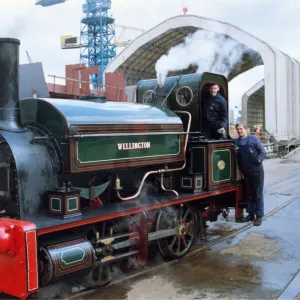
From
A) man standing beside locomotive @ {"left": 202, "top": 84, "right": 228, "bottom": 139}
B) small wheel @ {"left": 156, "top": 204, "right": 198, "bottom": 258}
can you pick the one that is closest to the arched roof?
man standing beside locomotive @ {"left": 202, "top": 84, "right": 228, "bottom": 139}

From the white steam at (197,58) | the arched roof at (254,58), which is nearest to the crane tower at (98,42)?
the arched roof at (254,58)

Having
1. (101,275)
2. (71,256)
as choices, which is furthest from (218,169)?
(71,256)

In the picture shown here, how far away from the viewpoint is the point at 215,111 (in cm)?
593

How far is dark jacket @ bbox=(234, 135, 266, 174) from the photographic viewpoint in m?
5.88

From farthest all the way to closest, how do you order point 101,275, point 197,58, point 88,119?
point 197,58
point 101,275
point 88,119

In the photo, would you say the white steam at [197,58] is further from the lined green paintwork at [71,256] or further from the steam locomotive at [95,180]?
the lined green paintwork at [71,256]

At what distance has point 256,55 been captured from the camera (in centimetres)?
2305

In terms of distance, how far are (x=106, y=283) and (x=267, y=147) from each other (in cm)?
1964

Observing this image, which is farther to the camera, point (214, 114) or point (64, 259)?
point (214, 114)

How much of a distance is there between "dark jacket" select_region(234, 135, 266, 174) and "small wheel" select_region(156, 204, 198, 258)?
1.06 m

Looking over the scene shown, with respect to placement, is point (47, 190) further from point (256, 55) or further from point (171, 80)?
point (256, 55)

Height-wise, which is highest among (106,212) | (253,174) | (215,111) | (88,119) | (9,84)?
(9,84)

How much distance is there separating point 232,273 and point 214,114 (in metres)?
2.21

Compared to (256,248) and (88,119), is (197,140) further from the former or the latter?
(88,119)
